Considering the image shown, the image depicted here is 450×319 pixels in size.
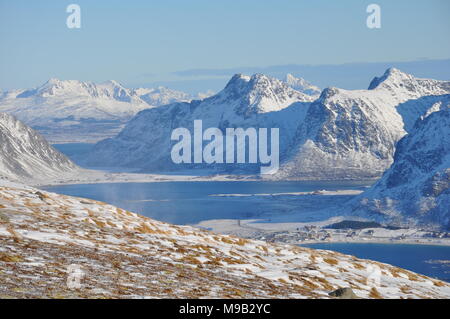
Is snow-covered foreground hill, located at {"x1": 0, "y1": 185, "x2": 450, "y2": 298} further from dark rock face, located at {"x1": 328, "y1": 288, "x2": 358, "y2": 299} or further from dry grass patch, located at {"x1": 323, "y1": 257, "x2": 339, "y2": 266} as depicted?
dark rock face, located at {"x1": 328, "y1": 288, "x2": 358, "y2": 299}

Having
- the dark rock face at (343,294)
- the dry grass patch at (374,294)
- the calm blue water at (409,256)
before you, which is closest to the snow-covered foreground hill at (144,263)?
the dry grass patch at (374,294)

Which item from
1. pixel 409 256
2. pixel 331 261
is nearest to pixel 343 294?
pixel 331 261

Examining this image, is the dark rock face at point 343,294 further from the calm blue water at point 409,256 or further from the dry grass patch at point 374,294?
the calm blue water at point 409,256

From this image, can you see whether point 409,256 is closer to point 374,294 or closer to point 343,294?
point 374,294

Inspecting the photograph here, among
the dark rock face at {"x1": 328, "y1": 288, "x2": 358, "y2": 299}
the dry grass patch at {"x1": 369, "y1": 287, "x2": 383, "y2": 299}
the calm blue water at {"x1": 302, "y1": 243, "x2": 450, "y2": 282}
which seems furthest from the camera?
the calm blue water at {"x1": 302, "y1": 243, "x2": 450, "y2": 282}

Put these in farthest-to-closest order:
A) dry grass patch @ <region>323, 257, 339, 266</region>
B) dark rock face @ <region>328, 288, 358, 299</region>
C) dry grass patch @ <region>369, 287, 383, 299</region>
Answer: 1. dry grass patch @ <region>323, 257, 339, 266</region>
2. dry grass patch @ <region>369, 287, 383, 299</region>
3. dark rock face @ <region>328, 288, 358, 299</region>

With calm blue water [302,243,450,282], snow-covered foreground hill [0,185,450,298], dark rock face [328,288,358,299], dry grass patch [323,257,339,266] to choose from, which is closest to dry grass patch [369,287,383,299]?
snow-covered foreground hill [0,185,450,298]
